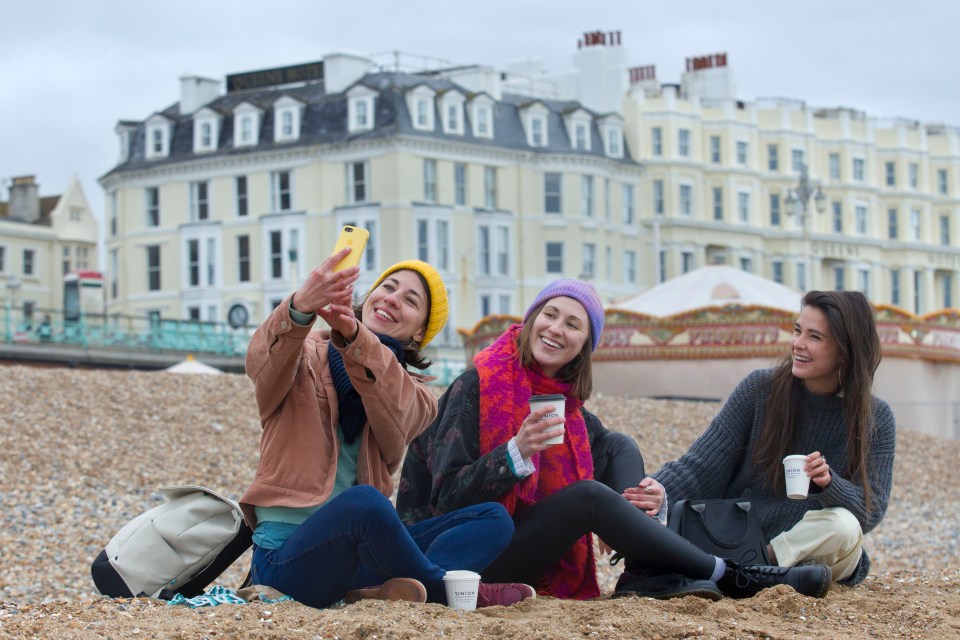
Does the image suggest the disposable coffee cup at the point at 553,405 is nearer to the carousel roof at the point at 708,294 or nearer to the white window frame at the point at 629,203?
the carousel roof at the point at 708,294

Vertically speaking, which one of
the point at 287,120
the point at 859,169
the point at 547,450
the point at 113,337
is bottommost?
the point at 547,450

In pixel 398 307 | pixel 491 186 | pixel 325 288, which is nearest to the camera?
pixel 325 288

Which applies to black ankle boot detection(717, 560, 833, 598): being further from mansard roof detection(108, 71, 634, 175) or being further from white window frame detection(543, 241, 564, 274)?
white window frame detection(543, 241, 564, 274)

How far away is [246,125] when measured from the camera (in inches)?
2185

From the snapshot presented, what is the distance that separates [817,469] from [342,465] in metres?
1.90

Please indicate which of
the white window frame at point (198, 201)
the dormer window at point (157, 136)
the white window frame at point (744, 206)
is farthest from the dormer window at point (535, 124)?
the dormer window at point (157, 136)

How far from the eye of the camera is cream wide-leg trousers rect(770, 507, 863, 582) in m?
6.26

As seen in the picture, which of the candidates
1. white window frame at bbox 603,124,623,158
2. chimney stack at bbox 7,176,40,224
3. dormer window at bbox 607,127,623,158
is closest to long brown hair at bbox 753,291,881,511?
white window frame at bbox 603,124,623,158

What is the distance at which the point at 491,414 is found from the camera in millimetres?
6086

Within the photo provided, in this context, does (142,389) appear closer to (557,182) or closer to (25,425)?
(25,425)

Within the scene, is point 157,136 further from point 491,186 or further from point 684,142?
point 684,142

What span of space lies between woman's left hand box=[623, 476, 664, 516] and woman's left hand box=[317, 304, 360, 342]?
5.00 ft

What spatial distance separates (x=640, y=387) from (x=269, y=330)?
20.4 meters

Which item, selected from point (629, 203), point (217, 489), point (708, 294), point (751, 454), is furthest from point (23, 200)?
point (751, 454)
